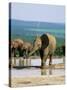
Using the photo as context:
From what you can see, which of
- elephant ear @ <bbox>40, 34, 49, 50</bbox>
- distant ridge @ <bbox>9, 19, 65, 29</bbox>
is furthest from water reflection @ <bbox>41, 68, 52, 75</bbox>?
distant ridge @ <bbox>9, 19, 65, 29</bbox>

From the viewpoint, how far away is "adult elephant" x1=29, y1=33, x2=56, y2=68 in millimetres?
2439

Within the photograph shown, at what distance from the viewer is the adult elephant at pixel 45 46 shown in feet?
8.00

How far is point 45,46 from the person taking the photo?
2471 mm

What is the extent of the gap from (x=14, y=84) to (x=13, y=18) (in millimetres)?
671

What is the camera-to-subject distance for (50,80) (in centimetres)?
246

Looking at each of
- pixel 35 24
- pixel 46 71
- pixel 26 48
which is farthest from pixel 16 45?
pixel 46 71

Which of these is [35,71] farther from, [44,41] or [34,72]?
[44,41]

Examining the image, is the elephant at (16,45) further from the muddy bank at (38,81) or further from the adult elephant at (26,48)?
the muddy bank at (38,81)

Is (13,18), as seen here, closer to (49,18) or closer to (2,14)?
(2,14)

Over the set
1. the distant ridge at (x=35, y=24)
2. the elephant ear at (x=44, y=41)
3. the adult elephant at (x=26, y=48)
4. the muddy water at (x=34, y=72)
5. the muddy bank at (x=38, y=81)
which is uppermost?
the distant ridge at (x=35, y=24)

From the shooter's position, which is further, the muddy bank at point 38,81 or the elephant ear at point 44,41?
the elephant ear at point 44,41

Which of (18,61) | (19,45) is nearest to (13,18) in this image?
(19,45)

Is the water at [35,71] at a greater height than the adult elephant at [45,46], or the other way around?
the adult elephant at [45,46]

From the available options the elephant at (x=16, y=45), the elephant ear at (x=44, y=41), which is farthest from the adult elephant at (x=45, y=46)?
the elephant at (x=16, y=45)
